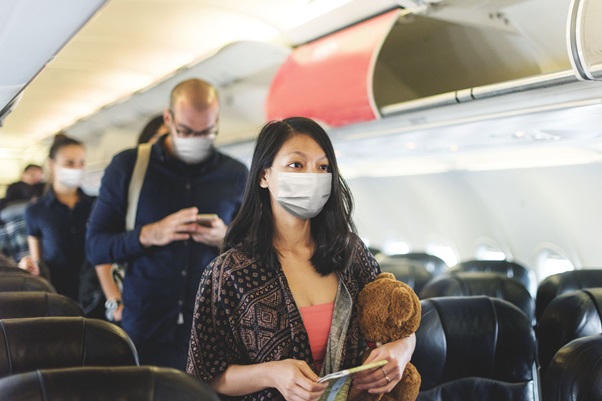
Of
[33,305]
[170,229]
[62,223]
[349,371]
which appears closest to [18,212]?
[62,223]

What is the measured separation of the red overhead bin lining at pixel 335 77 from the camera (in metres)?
4.60

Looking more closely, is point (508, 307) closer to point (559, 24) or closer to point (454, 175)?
point (559, 24)

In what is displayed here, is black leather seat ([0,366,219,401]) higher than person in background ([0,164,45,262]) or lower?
higher

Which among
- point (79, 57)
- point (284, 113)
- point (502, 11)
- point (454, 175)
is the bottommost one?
point (454, 175)

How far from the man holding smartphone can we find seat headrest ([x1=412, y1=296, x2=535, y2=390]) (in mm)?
1002

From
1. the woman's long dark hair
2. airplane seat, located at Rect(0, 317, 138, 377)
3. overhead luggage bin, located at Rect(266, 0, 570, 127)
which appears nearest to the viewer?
the woman's long dark hair

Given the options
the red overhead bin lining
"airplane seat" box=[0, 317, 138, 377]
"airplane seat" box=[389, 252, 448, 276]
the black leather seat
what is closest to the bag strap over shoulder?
"airplane seat" box=[0, 317, 138, 377]

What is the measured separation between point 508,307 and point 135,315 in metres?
1.68

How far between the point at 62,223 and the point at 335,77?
221cm

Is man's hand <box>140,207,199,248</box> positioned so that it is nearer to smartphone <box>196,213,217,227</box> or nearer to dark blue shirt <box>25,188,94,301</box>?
smartphone <box>196,213,217,227</box>

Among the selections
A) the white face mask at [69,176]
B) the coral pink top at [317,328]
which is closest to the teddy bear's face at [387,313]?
the coral pink top at [317,328]

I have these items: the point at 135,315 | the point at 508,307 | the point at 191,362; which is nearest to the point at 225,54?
the point at 135,315

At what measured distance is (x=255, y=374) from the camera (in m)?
1.94

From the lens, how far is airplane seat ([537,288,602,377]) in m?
3.27
